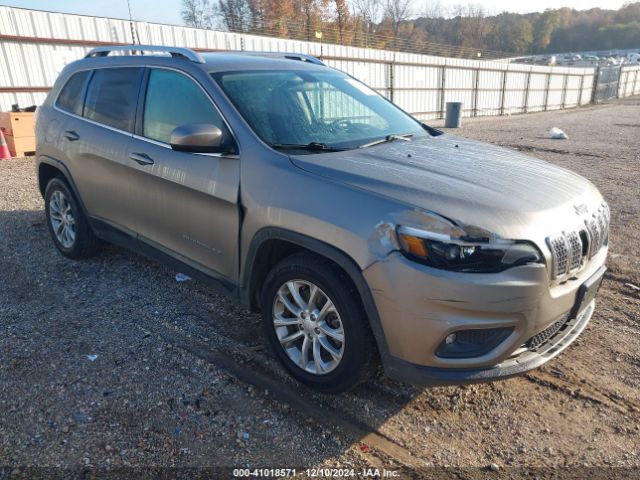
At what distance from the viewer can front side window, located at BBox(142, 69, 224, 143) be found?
3.21m

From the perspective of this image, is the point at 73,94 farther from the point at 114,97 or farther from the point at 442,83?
the point at 442,83

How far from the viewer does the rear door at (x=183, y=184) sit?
3.03 m

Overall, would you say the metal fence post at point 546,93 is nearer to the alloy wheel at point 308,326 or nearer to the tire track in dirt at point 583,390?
the tire track in dirt at point 583,390

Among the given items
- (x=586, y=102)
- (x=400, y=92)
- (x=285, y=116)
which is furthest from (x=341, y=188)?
(x=586, y=102)

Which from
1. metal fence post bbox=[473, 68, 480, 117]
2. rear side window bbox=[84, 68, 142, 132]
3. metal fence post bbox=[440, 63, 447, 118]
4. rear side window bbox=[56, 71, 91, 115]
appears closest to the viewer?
rear side window bbox=[84, 68, 142, 132]

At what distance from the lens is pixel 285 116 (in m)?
3.21

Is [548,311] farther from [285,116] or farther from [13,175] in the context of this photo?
[13,175]

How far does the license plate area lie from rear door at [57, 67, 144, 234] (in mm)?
3089

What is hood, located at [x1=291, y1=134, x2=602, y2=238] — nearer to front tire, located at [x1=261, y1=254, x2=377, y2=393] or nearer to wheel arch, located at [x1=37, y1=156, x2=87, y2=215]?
front tire, located at [x1=261, y1=254, x2=377, y2=393]

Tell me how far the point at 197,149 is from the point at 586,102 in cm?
4669

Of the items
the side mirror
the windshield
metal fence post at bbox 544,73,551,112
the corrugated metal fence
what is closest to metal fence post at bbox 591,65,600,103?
the corrugated metal fence

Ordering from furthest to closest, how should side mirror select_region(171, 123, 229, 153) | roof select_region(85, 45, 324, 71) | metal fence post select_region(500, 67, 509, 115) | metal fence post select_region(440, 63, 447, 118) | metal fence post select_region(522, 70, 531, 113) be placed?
metal fence post select_region(522, 70, 531, 113) → metal fence post select_region(500, 67, 509, 115) → metal fence post select_region(440, 63, 447, 118) → roof select_region(85, 45, 324, 71) → side mirror select_region(171, 123, 229, 153)

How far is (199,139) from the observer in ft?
9.43

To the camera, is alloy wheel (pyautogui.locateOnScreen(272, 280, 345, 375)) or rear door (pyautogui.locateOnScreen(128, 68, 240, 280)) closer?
alloy wheel (pyautogui.locateOnScreen(272, 280, 345, 375))
